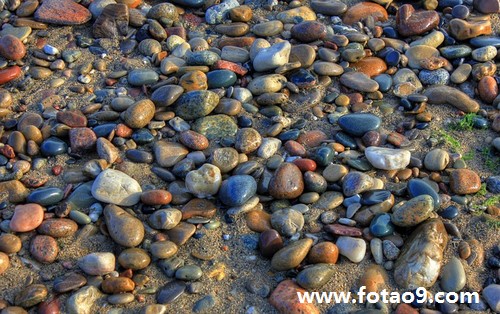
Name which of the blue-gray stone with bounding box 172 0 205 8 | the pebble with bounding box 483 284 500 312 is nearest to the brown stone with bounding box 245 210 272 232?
the pebble with bounding box 483 284 500 312

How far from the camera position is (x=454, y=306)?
2.98 metres

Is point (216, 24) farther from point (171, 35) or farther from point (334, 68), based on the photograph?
point (334, 68)

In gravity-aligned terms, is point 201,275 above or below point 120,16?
below

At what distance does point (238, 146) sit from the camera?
3684 mm

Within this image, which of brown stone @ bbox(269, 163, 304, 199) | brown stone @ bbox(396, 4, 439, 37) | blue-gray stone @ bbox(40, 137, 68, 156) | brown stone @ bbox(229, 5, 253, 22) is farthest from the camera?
brown stone @ bbox(229, 5, 253, 22)

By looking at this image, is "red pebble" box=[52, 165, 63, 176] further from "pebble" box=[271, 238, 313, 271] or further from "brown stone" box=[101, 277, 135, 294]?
"pebble" box=[271, 238, 313, 271]

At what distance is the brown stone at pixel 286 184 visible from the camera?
11.2 ft

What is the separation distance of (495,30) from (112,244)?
3.23 metres

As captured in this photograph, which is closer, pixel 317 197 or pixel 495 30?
pixel 317 197

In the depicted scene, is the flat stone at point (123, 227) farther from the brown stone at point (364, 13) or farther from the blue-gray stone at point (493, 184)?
the brown stone at point (364, 13)

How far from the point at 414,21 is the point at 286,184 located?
6.20 ft

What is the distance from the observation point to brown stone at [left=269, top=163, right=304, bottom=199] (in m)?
3.43

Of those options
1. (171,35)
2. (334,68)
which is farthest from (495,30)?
(171,35)

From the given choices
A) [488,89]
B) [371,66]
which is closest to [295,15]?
[371,66]
